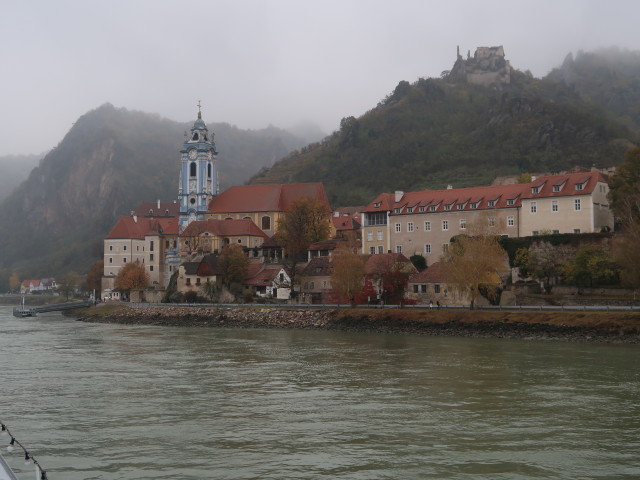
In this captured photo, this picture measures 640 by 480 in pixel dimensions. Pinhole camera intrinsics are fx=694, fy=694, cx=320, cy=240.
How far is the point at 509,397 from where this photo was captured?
23375 mm

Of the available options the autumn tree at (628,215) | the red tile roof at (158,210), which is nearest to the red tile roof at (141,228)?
the red tile roof at (158,210)

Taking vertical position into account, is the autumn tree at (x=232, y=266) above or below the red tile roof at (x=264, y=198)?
below

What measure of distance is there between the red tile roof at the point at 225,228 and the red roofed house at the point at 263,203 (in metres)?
3.74

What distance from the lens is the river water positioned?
15.8 m

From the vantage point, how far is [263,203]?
94500mm

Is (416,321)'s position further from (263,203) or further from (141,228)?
(141,228)

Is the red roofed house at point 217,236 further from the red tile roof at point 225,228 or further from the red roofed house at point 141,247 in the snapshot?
the red roofed house at point 141,247

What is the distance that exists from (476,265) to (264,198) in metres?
48.3

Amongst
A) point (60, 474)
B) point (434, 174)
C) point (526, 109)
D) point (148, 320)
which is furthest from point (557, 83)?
point (60, 474)

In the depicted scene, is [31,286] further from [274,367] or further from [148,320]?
[274,367]

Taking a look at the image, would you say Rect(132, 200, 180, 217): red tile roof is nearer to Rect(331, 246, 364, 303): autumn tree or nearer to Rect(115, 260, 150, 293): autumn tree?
Rect(115, 260, 150, 293): autumn tree

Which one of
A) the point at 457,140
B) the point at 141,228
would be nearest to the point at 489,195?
the point at 141,228

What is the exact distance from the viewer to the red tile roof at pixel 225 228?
8731 cm

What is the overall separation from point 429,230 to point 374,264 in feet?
21.7
